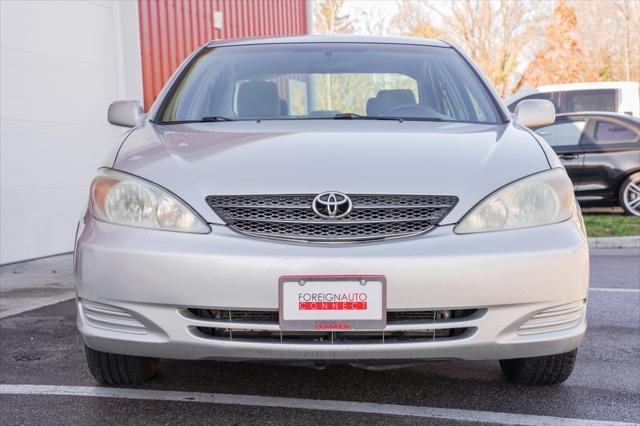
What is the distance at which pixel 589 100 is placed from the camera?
1436 cm

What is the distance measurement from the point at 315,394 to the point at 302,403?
126mm

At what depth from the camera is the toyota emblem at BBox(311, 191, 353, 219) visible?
2.72 meters

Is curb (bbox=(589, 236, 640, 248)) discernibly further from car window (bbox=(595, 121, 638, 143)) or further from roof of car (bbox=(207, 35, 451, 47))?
roof of car (bbox=(207, 35, 451, 47))

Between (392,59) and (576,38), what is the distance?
107ft

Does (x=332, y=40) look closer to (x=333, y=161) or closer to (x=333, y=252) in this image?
(x=333, y=161)

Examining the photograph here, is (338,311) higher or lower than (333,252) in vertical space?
lower

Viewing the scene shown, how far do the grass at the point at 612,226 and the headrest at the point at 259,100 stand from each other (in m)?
5.72

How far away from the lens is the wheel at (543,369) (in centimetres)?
324

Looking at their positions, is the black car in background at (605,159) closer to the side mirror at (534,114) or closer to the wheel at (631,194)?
the wheel at (631,194)

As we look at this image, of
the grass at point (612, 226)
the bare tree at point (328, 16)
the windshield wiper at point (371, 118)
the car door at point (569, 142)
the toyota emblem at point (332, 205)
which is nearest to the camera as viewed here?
the toyota emblem at point (332, 205)

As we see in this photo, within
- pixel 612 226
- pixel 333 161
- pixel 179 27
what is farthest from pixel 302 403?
pixel 179 27

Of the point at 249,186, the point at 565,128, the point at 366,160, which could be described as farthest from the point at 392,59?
the point at 565,128

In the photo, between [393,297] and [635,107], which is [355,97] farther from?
[635,107]

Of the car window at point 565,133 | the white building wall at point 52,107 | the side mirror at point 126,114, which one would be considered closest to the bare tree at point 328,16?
the car window at point 565,133
